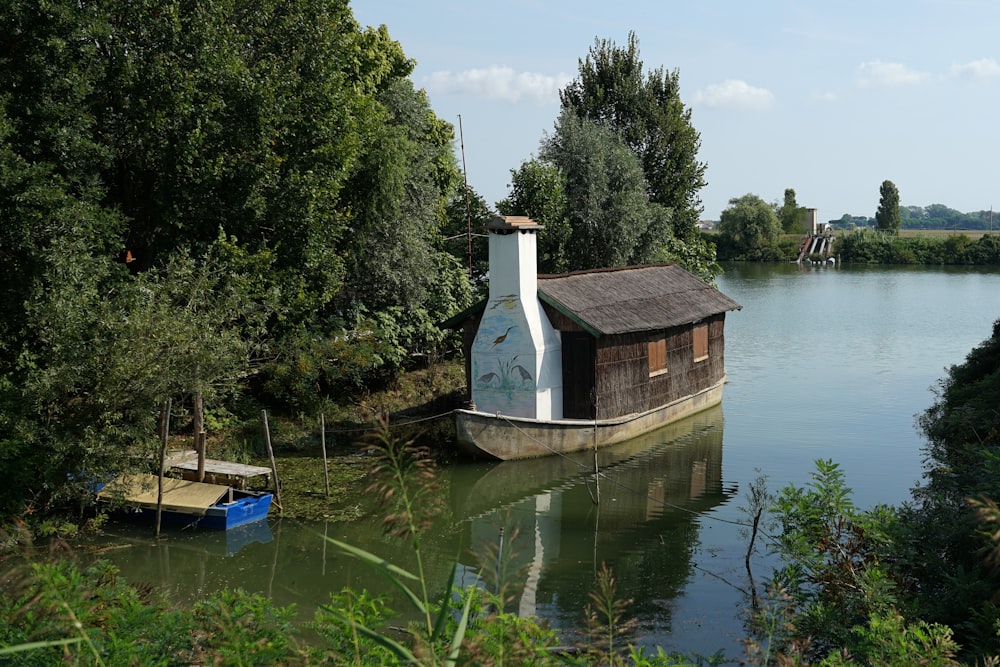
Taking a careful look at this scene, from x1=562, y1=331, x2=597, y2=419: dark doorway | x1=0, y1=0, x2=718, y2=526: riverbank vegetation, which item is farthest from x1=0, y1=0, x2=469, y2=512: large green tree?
x1=562, y1=331, x2=597, y2=419: dark doorway

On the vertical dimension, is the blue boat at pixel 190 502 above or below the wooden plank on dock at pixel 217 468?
below

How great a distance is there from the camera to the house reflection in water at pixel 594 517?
1561 cm

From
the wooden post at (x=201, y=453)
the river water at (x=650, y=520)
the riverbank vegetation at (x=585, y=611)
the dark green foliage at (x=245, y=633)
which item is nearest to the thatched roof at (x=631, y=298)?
the river water at (x=650, y=520)

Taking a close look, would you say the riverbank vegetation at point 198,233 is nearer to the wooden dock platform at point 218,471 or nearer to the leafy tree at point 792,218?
the wooden dock platform at point 218,471

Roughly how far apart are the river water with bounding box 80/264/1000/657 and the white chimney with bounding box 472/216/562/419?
1.81 m

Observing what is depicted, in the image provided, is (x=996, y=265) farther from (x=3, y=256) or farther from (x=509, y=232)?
(x=3, y=256)

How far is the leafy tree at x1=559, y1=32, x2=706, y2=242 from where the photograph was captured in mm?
48719

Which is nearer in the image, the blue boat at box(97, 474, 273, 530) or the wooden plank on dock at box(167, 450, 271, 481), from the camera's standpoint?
the blue boat at box(97, 474, 273, 530)

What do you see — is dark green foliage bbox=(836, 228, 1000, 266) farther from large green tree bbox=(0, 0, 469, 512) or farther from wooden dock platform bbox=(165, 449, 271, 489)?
wooden dock platform bbox=(165, 449, 271, 489)

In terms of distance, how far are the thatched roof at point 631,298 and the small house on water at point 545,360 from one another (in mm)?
57

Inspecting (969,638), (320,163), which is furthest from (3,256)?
(969,638)

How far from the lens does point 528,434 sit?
23438mm

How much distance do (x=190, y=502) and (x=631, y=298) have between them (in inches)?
558

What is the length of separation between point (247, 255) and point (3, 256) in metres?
5.56
